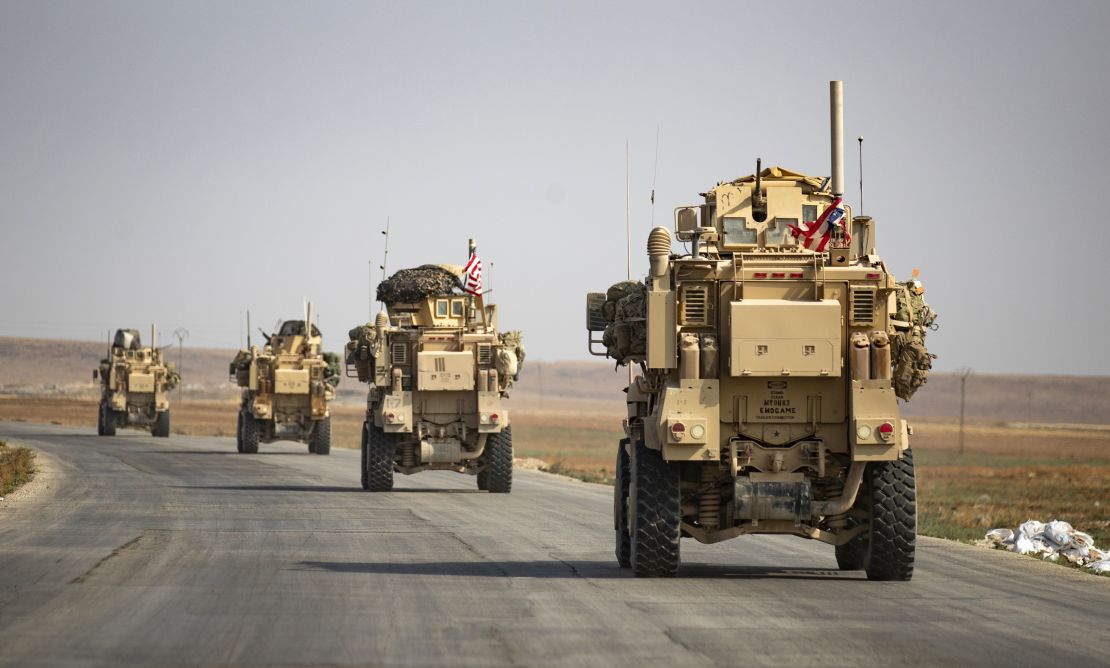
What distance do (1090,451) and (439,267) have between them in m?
69.9

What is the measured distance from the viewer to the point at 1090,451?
9575 cm

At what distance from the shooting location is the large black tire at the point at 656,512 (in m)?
15.9

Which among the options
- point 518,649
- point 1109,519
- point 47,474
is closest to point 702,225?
point 518,649

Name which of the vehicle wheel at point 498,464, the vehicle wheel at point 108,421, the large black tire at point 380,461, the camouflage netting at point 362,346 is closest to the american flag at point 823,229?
the vehicle wheel at point 498,464

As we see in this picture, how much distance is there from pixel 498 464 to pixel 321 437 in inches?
856

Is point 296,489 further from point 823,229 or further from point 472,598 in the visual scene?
point 472,598

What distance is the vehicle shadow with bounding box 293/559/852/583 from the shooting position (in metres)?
16.7

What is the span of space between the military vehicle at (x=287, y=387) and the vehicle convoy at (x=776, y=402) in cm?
3570

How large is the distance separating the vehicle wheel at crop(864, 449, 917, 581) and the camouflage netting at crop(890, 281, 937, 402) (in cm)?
72

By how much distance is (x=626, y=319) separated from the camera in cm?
1711

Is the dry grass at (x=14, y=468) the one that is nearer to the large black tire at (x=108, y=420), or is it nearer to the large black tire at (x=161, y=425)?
the large black tire at (x=161, y=425)

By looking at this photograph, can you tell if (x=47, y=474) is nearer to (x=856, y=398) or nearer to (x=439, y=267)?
(x=439, y=267)

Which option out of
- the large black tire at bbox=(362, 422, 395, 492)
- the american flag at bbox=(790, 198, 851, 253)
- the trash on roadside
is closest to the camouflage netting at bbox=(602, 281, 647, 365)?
the american flag at bbox=(790, 198, 851, 253)

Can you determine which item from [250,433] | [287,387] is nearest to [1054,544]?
[287,387]
